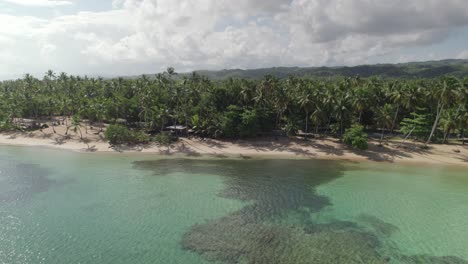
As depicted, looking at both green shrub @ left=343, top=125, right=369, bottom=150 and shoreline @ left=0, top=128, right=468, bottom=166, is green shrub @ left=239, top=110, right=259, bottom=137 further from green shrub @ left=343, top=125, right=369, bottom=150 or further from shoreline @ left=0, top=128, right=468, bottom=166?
green shrub @ left=343, top=125, right=369, bottom=150

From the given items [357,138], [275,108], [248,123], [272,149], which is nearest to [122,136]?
[248,123]

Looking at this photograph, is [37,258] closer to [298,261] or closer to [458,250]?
[298,261]

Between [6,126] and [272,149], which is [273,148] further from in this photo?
[6,126]

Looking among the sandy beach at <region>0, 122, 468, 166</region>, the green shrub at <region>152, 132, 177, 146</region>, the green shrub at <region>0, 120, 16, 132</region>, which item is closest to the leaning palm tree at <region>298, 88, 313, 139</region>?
the sandy beach at <region>0, 122, 468, 166</region>

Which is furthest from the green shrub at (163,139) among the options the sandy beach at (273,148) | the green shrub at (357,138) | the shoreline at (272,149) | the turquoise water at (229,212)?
the green shrub at (357,138)

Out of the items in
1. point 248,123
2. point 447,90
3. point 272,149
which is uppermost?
point 447,90

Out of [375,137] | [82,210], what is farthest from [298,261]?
[375,137]
